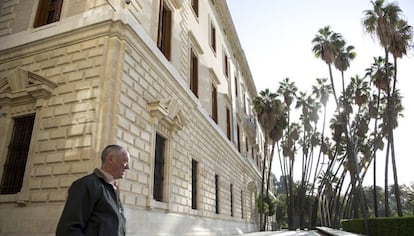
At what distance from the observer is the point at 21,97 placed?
23.3 ft

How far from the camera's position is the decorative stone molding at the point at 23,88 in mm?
6828

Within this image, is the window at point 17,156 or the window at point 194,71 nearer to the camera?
the window at point 17,156

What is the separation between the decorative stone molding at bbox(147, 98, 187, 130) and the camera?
7875 mm

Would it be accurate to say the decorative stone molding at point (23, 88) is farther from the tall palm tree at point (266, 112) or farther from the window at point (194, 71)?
the tall palm tree at point (266, 112)

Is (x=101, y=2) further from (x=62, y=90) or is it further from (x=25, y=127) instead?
(x=25, y=127)

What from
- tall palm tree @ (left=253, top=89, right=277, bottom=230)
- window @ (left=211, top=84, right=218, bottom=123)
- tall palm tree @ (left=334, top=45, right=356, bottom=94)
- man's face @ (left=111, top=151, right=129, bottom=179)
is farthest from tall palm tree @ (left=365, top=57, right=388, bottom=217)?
man's face @ (left=111, top=151, right=129, bottom=179)

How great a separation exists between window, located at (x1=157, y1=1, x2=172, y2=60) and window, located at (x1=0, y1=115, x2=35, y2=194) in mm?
4528

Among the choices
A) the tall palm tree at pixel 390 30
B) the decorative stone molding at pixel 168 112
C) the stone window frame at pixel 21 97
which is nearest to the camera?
the stone window frame at pixel 21 97

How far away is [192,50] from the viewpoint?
12.5 m

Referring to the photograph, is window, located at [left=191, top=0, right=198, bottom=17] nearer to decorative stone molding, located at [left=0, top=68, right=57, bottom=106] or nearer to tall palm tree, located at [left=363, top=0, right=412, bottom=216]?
decorative stone molding, located at [left=0, top=68, right=57, bottom=106]

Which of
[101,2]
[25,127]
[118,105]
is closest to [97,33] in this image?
[101,2]

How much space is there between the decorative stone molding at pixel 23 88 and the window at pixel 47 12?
1.88 metres

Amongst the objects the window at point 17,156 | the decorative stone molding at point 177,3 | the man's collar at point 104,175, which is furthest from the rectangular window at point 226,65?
the man's collar at point 104,175

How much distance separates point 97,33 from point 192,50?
5961mm
